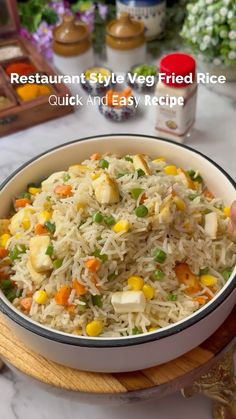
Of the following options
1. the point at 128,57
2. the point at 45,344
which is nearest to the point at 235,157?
the point at 128,57

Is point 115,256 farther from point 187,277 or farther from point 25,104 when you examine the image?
point 25,104

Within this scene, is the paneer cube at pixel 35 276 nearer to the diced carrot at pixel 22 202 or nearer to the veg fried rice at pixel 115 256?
the veg fried rice at pixel 115 256

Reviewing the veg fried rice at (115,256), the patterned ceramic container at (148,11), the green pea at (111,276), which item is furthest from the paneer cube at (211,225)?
the patterned ceramic container at (148,11)

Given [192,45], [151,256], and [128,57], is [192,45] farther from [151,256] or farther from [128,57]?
[151,256]

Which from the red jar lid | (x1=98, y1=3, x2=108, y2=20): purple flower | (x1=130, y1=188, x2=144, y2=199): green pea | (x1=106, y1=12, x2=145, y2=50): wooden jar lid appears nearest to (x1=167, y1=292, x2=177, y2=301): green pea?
(x1=130, y1=188, x2=144, y2=199): green pea

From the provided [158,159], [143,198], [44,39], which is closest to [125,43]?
[44,39]

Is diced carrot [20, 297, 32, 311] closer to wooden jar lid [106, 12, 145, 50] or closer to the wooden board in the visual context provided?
the wooden board
